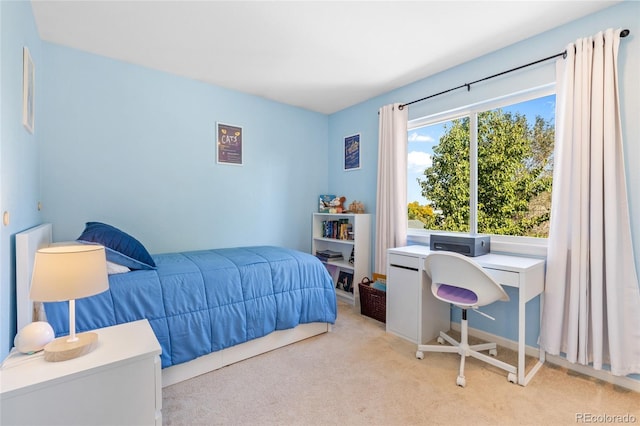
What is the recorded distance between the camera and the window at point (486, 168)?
Result: 246 centimetres

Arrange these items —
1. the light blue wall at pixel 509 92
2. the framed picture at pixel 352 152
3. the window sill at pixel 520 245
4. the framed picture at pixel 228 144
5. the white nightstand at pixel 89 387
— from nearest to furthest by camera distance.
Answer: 1. the white nightstand at pixel 89 387
2. the light blue wall at pixel 509 92
3. the window sill at pixel 520 245
4. the framed picture at pixel 228 144
5. the framed picture at pixel 352 152

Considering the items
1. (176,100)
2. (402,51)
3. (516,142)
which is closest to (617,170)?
(516,142)

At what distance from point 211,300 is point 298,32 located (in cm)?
206

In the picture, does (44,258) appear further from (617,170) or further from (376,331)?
(617,170)

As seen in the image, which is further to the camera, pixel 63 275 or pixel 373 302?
pixel 373 302

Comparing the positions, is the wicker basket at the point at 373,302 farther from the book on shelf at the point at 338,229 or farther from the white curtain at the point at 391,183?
the book on shelf at the point at 338,229

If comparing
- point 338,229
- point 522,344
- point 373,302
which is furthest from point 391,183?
point 522,344

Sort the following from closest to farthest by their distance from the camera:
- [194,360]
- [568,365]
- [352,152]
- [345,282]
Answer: [194,360]
[568,365]
[345,282]
[352,152]

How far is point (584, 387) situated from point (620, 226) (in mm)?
1052

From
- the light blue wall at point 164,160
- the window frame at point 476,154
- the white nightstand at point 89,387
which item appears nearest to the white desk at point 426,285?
the window frame at point 476,154

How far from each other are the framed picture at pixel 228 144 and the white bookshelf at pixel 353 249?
128 centimetres

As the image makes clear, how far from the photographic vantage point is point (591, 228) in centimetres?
197

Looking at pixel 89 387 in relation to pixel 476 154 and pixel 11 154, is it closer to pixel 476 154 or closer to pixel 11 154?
pixel 11 154

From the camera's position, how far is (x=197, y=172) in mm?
3205
